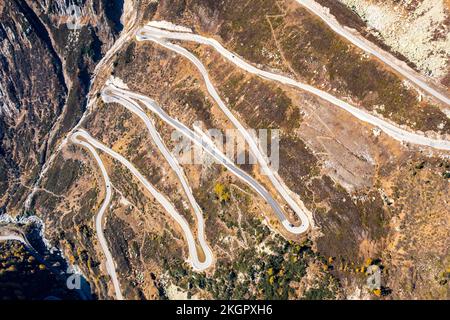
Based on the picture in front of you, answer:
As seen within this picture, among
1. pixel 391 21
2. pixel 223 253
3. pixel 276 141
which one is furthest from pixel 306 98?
pixel 223 253

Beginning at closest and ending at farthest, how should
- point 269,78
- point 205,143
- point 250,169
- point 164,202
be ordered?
point 250,169 < point 269,78 < point 205,143 < point 164,202

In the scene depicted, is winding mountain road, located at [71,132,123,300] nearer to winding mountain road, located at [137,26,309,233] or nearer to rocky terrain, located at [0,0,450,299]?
rocky terrain, located at [0,0,450,299]

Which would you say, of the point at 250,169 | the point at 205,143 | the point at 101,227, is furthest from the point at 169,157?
the point at 101,227

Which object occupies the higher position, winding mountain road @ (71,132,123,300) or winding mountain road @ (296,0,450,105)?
winding mountain road @ (296,0,450,105)

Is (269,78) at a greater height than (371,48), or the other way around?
(269,78)

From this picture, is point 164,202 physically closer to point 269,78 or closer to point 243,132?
point 243,132

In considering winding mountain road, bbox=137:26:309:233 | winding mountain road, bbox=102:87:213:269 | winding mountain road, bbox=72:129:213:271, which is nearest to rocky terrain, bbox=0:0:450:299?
winding mountain road, bbox=72:129:213:271
